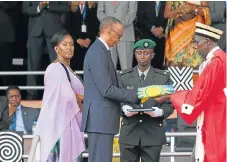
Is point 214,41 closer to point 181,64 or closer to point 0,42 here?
point 181,64

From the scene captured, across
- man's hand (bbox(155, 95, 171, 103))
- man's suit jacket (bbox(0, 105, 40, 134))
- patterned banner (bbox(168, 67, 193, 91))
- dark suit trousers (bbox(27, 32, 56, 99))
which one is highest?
dark suit trousers (bbox(27, 32, 56, 99))

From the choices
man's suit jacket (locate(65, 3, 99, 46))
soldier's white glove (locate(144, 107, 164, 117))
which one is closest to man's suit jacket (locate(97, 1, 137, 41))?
man's suit jacket (locate(65, 3, 99, 46))

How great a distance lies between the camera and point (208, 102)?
891 centimetres

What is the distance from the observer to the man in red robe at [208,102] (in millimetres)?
8836

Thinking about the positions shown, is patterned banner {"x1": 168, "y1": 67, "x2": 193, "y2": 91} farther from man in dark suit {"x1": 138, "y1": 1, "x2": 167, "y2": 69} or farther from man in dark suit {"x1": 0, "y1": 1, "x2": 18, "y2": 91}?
man in dark suit {"x1": 0, "y1": 1, "x2": 18, "y2": 91}

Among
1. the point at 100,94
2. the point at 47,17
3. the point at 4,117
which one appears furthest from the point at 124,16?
the point at 100,94

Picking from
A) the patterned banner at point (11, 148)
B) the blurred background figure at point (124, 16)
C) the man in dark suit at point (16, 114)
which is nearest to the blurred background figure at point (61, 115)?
the patterned banner at point (11, 148)

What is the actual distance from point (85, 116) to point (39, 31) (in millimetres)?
4722

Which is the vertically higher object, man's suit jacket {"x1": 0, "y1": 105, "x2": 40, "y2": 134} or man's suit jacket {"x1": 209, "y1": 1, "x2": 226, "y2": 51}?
man's suit jacket {"x1": 209, "y1": 1, "x2": 226, "y2": 51}

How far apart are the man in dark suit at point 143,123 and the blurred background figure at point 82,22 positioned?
12.6 feet

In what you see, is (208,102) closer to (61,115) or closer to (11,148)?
(61,115)

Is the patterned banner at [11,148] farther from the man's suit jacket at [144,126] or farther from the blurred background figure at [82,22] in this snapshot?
the blurred background figure at [82,22]

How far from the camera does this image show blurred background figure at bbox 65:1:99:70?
1395 cm

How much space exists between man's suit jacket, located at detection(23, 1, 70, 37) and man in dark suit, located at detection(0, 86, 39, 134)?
1.84 meters
